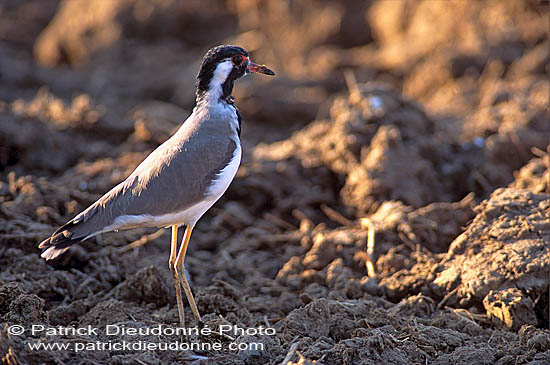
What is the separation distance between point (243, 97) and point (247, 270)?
4606mm

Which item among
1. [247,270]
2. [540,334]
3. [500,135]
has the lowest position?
[247,270]

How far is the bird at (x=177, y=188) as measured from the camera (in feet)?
14.5

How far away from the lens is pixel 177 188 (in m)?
4.52

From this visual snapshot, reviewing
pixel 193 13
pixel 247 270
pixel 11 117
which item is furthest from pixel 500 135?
pixel 193 13

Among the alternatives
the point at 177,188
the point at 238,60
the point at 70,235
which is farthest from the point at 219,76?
the point at 70,235

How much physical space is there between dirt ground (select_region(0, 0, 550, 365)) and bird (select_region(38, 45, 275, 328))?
0.52 metres

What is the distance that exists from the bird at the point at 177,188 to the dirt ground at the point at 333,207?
0.52 m

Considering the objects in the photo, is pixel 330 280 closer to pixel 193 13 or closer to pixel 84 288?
pixel 84 288

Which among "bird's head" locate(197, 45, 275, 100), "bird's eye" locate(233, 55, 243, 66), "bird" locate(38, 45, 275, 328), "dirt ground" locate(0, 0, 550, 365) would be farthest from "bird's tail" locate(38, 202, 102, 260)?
"bird's eye" locate(233, 55, 243, 66)

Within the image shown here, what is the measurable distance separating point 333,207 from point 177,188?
8.58 feet

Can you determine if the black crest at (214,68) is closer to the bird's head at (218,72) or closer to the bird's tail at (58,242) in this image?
the bird's head at (218,72)

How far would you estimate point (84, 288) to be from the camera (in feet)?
17.0

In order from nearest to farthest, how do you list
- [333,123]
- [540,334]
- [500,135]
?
[540,334] < [500,135] < [333,123]

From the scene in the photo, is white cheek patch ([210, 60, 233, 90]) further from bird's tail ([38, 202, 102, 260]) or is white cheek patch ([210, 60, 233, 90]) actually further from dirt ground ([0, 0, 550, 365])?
dirt ground ([0, 0, 550, 365])
